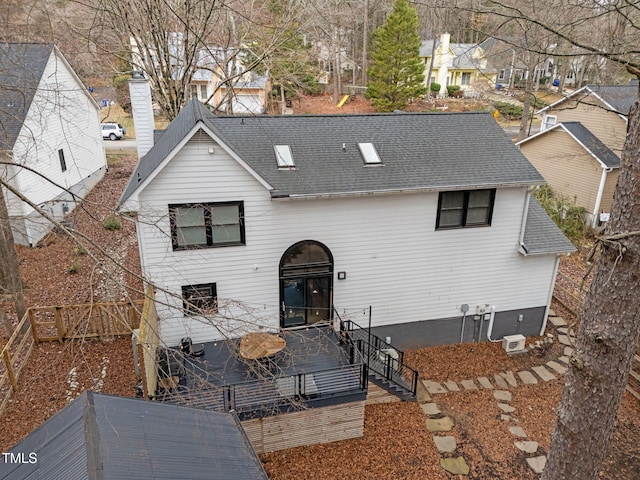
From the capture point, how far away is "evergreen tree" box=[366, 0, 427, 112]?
40188 millimetres

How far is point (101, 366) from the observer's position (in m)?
12.3

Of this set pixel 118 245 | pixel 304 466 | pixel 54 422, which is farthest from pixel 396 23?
pixel 54 422

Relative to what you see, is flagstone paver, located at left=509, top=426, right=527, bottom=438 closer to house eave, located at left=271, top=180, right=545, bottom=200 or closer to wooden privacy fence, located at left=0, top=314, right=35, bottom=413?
house eave, located at left=271, top=180, right=545, bottom=200

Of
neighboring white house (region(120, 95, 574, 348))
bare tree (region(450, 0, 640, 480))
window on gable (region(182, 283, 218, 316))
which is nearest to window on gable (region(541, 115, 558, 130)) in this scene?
neighboring white house (region(120, 95, 574, 348))

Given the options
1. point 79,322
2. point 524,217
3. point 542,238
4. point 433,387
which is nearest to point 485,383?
point 433,387

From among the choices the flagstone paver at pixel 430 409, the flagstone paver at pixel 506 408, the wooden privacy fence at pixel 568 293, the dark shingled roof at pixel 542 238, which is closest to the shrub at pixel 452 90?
the wooden privacy fence at pixel 568 293

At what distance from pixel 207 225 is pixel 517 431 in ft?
31.4

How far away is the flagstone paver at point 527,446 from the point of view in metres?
10.6

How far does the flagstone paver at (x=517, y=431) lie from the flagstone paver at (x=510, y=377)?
184 centimetres

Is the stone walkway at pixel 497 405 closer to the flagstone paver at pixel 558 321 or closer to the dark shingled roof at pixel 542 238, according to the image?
the flagstone paver at pixel 558 321

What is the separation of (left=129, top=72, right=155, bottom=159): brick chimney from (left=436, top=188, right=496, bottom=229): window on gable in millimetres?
9795

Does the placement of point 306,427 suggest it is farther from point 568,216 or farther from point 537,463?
point 568,216

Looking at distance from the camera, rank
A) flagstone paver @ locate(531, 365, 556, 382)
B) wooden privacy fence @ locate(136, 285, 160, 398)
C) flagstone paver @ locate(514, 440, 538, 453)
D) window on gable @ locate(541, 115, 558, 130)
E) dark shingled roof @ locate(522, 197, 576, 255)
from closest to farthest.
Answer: wooden privacy fence @ locate(136, 285, 160, 398) → flagstone paver @ locate(514, 440, 538, 453) → flagstone paver @ locate(531, 365, 556, 382) → dark shingled roof @ locate(522, 197, 576, 255) → window on gable @ locate(541, 115, 558, 130)

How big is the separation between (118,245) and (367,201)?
13.1 metres
